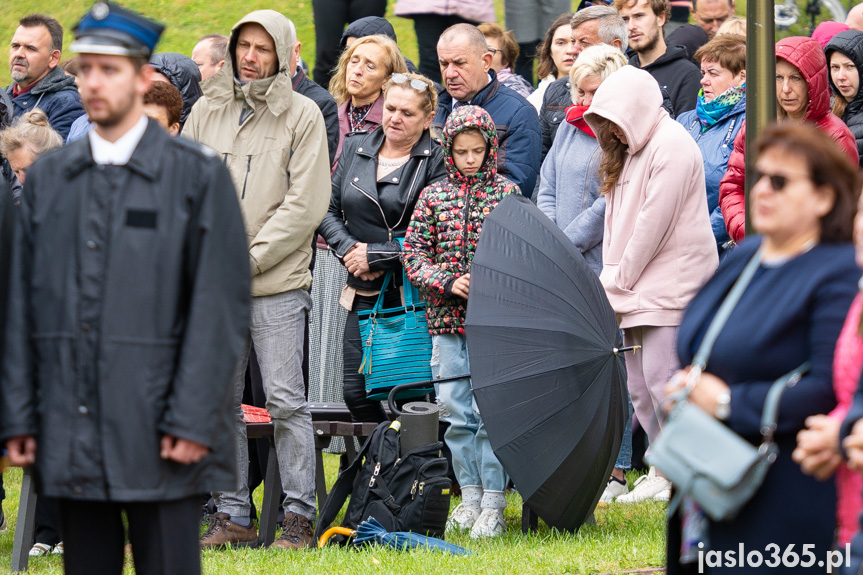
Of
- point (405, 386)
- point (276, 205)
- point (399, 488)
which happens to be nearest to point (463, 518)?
point (399, 488)

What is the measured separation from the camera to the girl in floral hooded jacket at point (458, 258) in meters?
7.27

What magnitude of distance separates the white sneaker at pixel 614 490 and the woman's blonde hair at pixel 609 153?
74.6 inches

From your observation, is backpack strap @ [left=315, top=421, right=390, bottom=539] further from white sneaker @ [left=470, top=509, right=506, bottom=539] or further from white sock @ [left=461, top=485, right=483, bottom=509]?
white sneaker @ [left=470, top=509, right=506, bottom=539]

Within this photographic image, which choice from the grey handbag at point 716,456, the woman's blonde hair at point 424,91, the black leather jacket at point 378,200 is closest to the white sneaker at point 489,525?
the black leather jacket at point 378,200

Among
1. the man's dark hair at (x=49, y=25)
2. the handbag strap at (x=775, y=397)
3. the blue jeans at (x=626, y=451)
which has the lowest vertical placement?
the blue jeans at (x=626, y=451)

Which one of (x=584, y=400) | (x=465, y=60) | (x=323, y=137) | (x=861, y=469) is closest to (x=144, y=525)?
(x=861, y=469)

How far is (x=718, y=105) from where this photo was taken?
7.90m

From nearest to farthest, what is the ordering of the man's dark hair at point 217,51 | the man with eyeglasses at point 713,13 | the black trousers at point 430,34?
the man's dark hair at point 217,51 → the black trousers at point 430,34 → the man with eyeglasses at point 713,13

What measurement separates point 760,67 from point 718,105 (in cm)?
281

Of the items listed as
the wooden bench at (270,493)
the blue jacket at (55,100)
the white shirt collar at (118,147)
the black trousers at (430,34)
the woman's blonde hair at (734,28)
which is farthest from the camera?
the black trousers at (430,34)

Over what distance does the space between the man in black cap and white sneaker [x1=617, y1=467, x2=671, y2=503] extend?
4068mm

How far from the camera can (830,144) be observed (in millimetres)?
3783

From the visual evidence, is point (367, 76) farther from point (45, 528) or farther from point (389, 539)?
point (45, 528)

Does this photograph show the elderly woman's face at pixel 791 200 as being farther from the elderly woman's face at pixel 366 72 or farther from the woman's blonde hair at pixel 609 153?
the elderly woman's face at pixel 366 72
